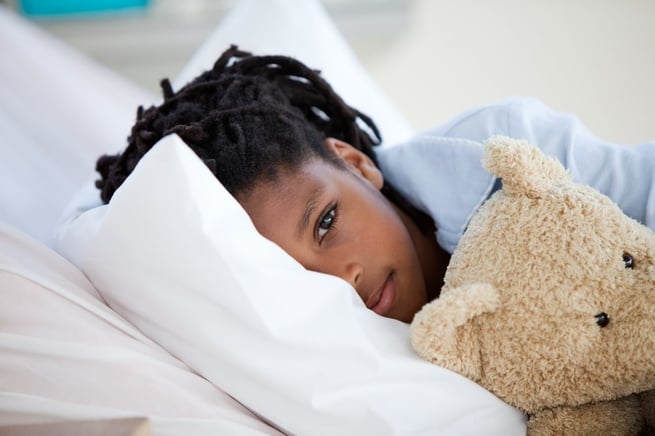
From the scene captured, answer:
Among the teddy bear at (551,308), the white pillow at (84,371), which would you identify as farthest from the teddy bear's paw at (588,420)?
the white pillow at (84,371)

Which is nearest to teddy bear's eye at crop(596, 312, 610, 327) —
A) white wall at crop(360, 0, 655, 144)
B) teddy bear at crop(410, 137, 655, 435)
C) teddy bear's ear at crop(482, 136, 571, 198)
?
teddy bear at crop(410, 137, 655, 435)

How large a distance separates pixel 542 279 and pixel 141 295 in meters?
0.38

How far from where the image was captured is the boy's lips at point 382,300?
2.54 ft

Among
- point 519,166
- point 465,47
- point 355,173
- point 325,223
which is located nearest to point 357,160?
point 355,173

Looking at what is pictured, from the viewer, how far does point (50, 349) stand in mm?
605

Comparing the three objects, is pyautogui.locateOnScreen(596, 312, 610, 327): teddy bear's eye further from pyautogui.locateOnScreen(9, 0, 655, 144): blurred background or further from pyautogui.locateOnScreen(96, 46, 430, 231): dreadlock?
pyautogui.locateOnScreen(9, 0, 655, 144): blurred background

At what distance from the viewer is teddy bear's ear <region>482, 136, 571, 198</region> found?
62cm

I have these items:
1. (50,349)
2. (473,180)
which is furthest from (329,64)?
(50,349)

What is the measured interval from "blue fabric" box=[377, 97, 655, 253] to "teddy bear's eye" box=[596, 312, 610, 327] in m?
0.21

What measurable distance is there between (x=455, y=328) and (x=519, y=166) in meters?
0.16

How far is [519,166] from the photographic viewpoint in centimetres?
62

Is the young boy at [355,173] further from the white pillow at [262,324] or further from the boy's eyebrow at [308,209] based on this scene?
the white pillow at [262,324]

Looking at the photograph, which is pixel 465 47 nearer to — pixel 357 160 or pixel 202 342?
pixel 357 160

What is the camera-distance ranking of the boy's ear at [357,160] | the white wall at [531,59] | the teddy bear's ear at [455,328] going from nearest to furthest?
the teddy bear's ear at [455,328] < the boy's ear at [357,160] < the white wall at [531,59]
